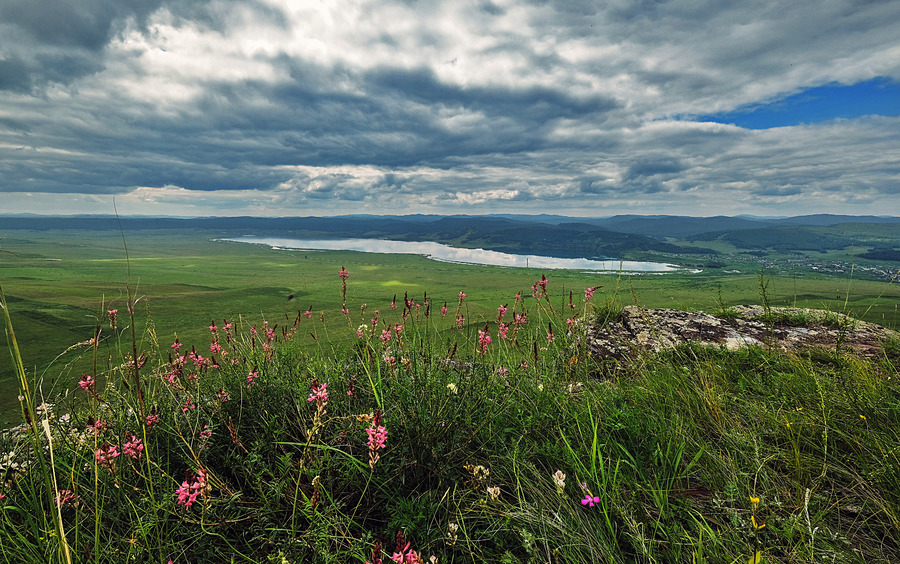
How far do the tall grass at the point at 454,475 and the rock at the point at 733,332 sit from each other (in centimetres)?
223

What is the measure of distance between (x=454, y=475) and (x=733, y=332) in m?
5.99

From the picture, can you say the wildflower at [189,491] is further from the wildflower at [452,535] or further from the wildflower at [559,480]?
the wildflower at [559,480]

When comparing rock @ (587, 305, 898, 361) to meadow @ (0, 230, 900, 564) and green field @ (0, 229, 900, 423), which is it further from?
meadow @ (0, 230, 900, 564)

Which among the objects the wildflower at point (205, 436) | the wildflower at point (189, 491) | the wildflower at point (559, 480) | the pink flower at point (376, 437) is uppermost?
the pink flower at point (376, 437)

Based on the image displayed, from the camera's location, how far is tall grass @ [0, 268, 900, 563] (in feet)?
6.03

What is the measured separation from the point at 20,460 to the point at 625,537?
390 centimetres

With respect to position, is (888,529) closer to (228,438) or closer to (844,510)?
(844,510)

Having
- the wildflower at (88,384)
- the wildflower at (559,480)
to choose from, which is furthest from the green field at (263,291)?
the wildflower at (559,480)

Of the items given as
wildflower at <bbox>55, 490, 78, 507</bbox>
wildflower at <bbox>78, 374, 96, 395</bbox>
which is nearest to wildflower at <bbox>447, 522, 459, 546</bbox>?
wildflower at <bbox>55, 490, 78, 507</bbox>

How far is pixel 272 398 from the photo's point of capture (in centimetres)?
304

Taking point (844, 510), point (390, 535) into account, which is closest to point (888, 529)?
point (844, 510)

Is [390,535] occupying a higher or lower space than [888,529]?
lower

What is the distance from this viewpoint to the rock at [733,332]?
548 cm

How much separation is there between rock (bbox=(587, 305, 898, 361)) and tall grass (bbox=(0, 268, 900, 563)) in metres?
2.23
